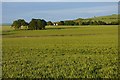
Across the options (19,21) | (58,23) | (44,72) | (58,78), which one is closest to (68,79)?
(58,78)

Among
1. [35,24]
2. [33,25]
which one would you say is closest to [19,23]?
[33,25]

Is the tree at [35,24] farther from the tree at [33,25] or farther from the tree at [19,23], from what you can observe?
the tree at [19,23]

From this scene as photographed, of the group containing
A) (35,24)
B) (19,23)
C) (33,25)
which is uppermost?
(19,23)

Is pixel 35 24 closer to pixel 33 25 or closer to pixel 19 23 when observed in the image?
pixel 33 25

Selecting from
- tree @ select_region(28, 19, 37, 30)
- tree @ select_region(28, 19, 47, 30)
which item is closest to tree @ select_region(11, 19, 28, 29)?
tree @ select_region(28, 19, 37, 30)

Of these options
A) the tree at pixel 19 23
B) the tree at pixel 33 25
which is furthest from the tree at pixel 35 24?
the tree at pixel 19 23

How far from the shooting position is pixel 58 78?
12.3m

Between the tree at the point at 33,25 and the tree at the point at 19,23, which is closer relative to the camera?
the tree at the point at 33,25

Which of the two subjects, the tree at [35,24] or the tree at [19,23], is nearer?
the tree at [35,24]

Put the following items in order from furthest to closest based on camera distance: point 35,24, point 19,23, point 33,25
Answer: point 19,23 < point 33,25 < point 35,24

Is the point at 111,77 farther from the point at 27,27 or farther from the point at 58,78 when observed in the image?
the point at 27,27

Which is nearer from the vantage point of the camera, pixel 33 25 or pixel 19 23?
pixel 33 25

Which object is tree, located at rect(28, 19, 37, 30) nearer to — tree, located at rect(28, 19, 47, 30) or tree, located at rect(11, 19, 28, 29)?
tree, located at rect(28, 19, 47, 30)

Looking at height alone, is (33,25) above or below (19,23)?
below
